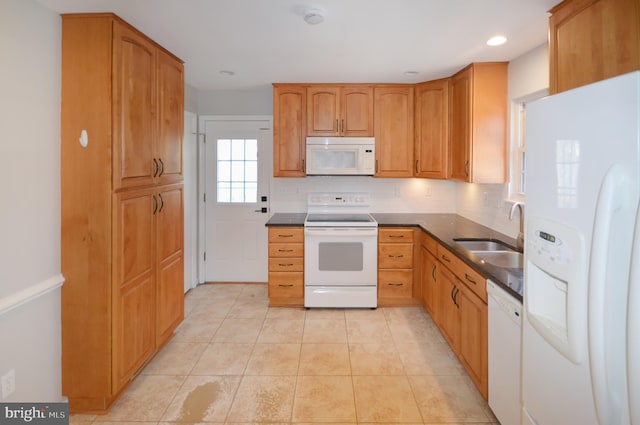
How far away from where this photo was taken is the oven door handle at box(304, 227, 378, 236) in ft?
12.3

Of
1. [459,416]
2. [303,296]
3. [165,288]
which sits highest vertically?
[165,288]

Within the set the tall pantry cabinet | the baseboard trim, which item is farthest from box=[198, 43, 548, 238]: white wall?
the baseboard trim

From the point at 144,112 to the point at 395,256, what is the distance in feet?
8.67

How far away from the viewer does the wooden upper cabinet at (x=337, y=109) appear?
3.97 meters

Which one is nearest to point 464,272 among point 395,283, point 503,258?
point 503,258

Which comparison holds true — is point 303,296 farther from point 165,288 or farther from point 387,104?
point 387,104

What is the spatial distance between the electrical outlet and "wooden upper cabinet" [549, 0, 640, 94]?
317cm

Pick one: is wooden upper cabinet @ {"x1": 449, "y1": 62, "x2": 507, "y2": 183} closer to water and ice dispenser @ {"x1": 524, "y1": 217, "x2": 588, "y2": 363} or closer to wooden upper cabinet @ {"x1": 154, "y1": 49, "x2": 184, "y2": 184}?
water and ice dispenser @ {"x1": 524, "y1": 217, "x2": 588, "y2": 363}

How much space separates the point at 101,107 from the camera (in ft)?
6.94

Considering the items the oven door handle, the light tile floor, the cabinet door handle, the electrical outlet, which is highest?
the oven door handle

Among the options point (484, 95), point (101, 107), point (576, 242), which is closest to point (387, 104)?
point (484, 95)

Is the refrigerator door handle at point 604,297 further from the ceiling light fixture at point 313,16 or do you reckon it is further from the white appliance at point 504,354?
the ceiling light fixture at point 313,16

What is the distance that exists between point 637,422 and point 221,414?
197 centimetres

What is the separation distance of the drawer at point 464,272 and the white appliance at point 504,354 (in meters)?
0.13
